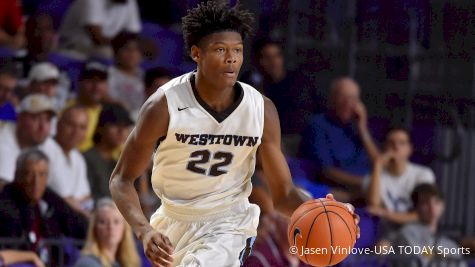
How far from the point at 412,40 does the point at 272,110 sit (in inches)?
236

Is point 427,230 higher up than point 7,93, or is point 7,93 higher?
point 7,93

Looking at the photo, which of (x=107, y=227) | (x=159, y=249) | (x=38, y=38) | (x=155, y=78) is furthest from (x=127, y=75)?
(x=159, y=249)

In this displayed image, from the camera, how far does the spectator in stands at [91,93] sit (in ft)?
30.2

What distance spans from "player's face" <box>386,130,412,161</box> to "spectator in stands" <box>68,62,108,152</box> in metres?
2.70

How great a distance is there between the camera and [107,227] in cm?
787

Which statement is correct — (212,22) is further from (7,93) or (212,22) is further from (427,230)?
(427,230)

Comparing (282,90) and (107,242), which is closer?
(107,242)

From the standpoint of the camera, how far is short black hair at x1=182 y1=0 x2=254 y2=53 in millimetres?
5324

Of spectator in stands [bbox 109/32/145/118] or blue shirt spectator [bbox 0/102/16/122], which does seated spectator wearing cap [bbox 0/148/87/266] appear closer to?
blue shirt spectator [bbox 0/102/16/122]

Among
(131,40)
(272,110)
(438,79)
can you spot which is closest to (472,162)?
(438,79)

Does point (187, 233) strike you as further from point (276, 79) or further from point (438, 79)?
point (438, 79)

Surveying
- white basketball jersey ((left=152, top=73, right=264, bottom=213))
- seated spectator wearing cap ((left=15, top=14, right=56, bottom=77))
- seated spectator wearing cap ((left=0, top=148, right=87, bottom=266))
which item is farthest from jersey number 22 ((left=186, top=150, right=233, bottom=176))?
seated spectator wearing cap ((left=15, top=14, right=56, bottom=77))

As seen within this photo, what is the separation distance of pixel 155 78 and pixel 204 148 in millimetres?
4299

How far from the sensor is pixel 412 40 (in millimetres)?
11164
